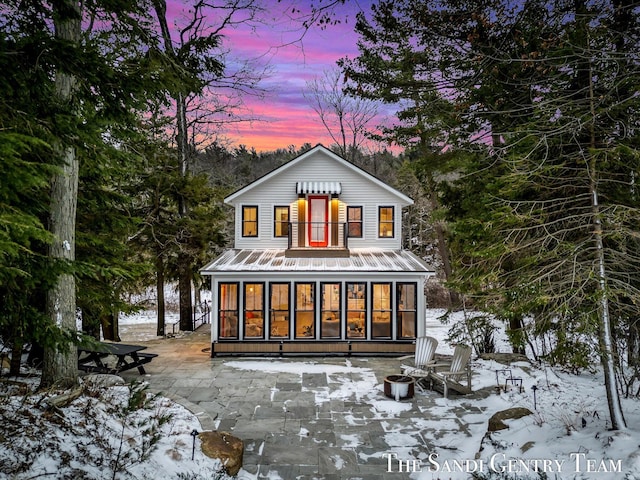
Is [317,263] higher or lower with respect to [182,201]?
lower

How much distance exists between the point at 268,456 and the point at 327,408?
2.14 metres

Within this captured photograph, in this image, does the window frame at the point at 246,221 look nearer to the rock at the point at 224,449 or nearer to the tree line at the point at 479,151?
the tree line at the point at 479,151

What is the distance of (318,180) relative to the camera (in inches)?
584

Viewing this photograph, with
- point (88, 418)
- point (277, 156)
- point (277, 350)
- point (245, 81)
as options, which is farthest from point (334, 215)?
point (277, 156)

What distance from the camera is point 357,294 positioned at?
43.1 feet

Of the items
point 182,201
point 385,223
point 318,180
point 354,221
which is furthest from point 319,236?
point 182,201

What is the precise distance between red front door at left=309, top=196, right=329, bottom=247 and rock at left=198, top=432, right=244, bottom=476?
31.1ft

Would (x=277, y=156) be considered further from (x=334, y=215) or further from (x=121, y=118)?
(x=121, y=118)

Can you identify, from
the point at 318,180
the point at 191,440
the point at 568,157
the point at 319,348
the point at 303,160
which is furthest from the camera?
the point at 318,180

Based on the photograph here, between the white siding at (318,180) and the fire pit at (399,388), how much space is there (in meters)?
6.90

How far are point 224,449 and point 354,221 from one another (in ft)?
33.9

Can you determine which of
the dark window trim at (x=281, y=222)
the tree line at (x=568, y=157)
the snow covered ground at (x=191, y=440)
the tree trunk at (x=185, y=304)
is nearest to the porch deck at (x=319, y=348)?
the dark window trim at (x=281, y=222)

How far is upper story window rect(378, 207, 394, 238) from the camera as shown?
14.9 metres

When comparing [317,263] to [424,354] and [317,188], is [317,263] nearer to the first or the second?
[317,188]
